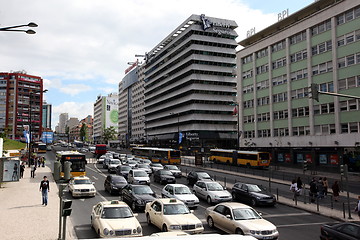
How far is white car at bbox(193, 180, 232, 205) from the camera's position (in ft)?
70.8

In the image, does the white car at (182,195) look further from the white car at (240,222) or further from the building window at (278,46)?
the building window at (278,46)

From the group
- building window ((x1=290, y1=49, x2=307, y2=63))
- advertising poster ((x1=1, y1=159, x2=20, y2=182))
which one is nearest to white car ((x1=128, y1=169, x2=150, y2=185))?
advertising poster ((x1=1, y1=159, x2=20, y2=182))

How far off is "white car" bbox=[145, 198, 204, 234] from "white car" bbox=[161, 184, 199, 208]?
4.11 metres

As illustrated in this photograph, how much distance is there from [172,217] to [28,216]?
340 inches

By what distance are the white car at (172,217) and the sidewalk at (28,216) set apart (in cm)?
380

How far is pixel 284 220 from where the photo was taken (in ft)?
58.2

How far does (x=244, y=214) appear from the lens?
14.2 meters

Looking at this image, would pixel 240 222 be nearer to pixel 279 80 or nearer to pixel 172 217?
pixel 172 217

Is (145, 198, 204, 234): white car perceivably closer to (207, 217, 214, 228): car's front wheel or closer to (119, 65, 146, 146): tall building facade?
(207, 217, 214, 228): car's front wheel

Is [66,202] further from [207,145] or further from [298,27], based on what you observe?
[207,145]

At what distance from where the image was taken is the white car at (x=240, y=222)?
12781 millimetres

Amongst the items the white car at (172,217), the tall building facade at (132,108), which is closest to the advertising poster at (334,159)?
the white car at (172,217)

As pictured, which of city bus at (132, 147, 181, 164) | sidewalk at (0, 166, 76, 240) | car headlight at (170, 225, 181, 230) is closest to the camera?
car headlight at (170, 225, 181, 230)

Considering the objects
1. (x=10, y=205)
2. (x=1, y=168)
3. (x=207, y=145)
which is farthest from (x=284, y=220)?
(x=207, y=145)
